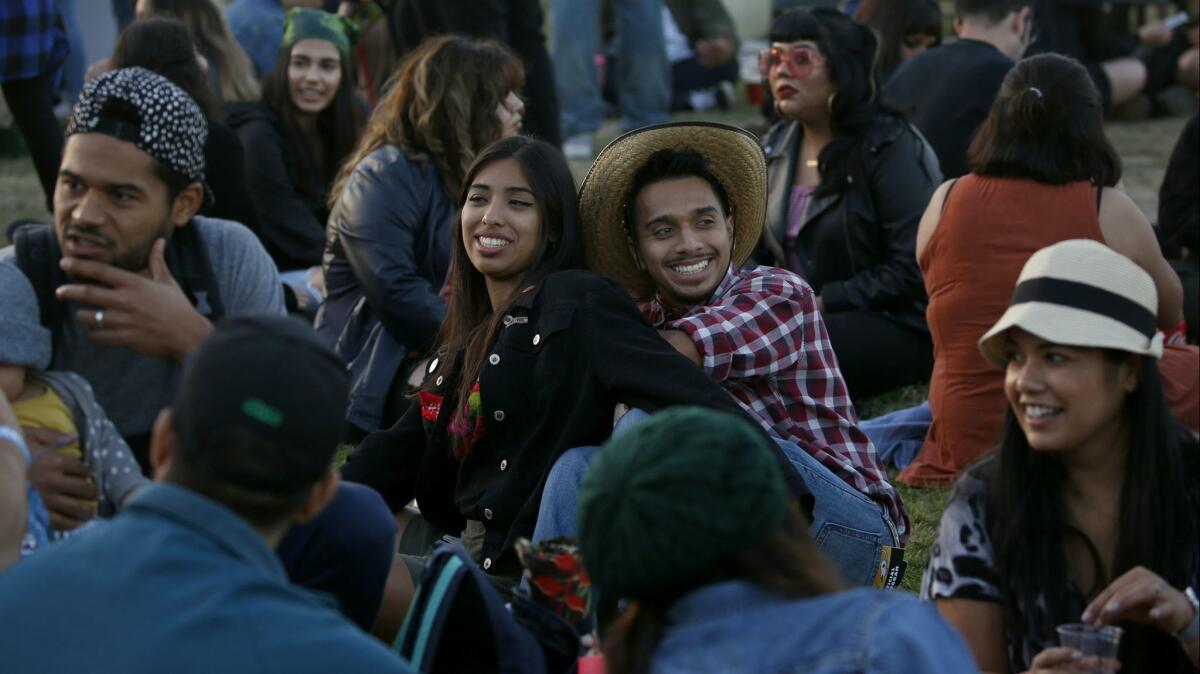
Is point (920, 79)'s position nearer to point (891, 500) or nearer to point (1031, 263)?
point (891, 500)

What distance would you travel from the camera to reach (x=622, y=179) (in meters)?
4.40

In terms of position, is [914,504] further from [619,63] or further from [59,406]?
[619,63]

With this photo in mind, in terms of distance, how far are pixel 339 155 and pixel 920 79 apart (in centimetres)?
265

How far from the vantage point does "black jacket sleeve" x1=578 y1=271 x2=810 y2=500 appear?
11.9 ft

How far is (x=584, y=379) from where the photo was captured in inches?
151

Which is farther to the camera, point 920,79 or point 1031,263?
point 920,79

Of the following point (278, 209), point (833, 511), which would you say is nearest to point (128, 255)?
point (833, 511)

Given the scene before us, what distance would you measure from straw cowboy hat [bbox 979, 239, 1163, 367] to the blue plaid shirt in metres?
5.41

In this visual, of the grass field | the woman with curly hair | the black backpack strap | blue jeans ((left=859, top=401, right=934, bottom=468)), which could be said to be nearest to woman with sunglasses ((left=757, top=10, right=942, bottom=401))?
the grass field

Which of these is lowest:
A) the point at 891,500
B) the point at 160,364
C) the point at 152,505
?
the point at 891,500

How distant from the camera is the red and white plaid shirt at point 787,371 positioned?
13.0 ft

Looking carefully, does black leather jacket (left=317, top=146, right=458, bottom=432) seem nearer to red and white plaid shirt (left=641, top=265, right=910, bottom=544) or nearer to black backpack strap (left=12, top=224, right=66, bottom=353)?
red and white plaid shirt (left=641, top=265, right=910, bottom=544)

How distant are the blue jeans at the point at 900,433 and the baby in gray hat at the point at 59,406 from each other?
3.07m

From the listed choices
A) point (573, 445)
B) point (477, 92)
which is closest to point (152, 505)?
point (573, 445)
